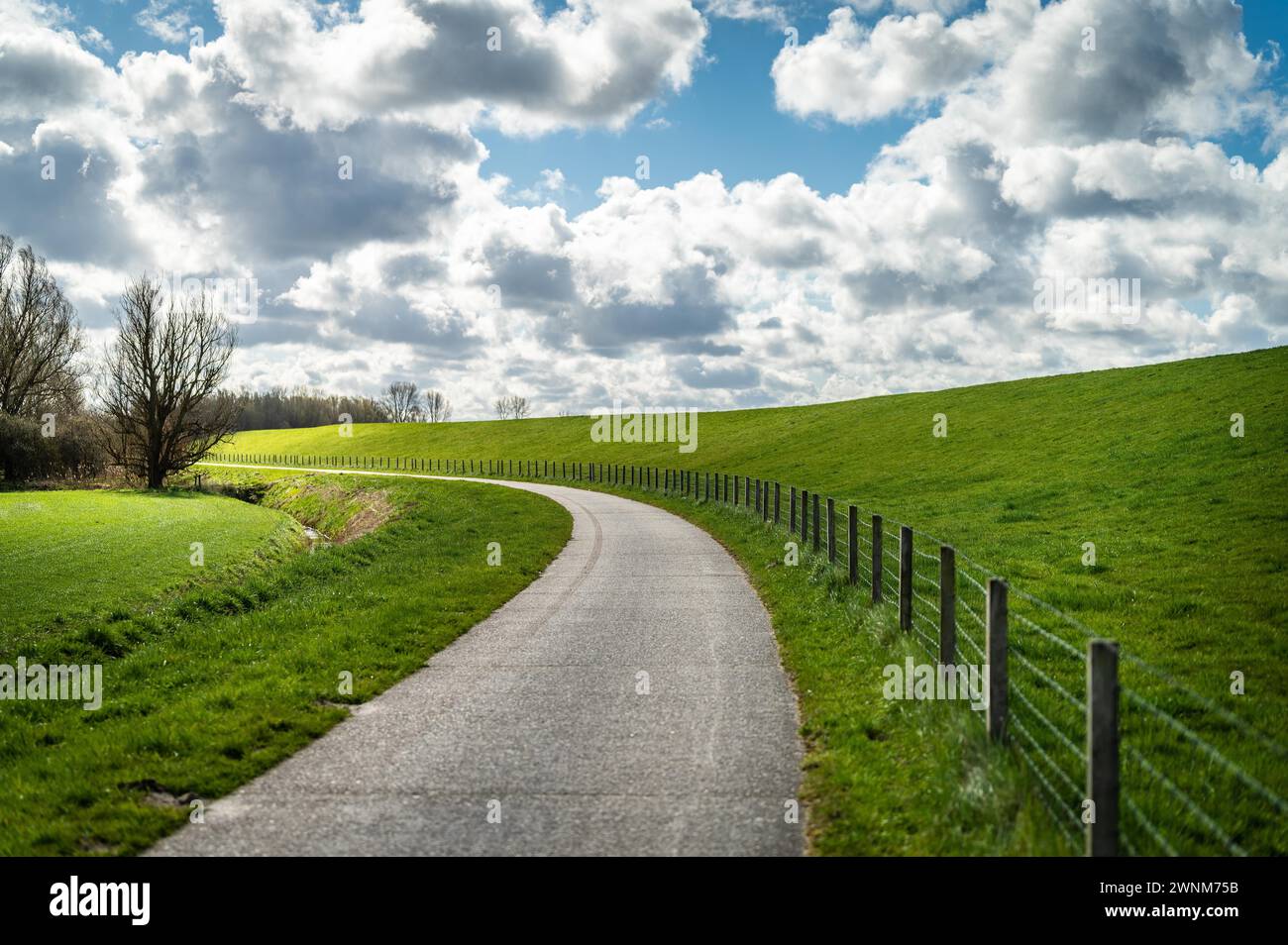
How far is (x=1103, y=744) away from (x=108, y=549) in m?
22.4

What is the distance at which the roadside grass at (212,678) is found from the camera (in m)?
5.95

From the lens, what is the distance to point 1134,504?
2497 centimetres

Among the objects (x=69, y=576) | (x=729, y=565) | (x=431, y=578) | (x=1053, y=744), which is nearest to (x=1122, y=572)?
(x=729, y=565)

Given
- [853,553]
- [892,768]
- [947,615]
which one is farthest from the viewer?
[853,553]

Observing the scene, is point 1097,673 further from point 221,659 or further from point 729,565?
point 729,565

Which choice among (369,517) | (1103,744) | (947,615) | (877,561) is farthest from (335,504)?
(1103,744)

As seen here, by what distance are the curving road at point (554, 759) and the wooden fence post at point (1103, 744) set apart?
5.45ft

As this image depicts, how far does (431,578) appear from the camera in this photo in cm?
1606

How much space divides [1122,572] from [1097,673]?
42.2ft

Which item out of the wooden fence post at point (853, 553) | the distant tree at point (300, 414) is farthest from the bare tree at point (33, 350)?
the distant tree at point (300, 414)

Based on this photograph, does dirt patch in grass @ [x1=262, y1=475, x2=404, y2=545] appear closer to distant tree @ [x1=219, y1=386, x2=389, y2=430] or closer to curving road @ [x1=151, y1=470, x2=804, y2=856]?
curving road @ [x1=151, y1=470, x2=804, y2=856]

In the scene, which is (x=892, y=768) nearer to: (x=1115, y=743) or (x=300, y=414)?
(x=1115, y=743)

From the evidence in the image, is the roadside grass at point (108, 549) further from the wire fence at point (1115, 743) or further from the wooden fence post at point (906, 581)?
the wire fence at point (1115, 743)
